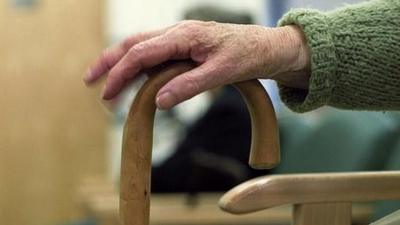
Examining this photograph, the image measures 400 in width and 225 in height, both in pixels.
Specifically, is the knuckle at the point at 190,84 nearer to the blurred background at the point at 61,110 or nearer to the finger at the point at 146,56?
the finger at the point at 146,56

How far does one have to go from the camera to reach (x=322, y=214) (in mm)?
794

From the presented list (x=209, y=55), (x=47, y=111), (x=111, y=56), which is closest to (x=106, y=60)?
(x=111, y=56)

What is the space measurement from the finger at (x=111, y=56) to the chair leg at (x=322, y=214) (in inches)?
8.6

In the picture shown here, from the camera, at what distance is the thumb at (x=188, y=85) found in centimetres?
68

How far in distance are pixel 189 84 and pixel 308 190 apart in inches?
7.1

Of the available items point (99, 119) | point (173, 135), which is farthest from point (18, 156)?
point (173, 135)

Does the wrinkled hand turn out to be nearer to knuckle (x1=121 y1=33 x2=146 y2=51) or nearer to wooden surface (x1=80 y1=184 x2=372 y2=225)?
knuckle (x1=121 y1=33 x2=146 y2=51)

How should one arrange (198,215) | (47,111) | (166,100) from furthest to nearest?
1. (47,111)
2. (198,215)
3. (166,100)

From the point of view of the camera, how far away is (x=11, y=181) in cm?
317

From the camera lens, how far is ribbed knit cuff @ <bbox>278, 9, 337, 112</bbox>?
29.5 inches

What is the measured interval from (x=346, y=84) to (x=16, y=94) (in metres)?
2.50

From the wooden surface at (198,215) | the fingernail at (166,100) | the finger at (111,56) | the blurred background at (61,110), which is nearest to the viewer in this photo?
the fingernail at (166,100)

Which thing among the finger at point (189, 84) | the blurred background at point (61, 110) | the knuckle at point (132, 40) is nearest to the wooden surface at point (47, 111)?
the blurred background at point (61, 110)

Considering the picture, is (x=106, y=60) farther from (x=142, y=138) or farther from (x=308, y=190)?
(x=308, y=190)
